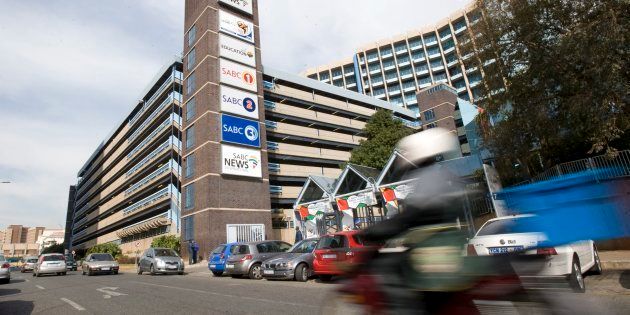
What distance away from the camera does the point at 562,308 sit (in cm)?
256

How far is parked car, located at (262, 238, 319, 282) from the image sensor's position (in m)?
13.0

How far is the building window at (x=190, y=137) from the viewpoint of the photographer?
37.4m

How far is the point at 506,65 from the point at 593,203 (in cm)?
1728

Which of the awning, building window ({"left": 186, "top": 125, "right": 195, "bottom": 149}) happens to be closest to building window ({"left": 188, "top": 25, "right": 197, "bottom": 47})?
building window ({"left": 186, "top": 125, "right": 195, "bottom": 149})

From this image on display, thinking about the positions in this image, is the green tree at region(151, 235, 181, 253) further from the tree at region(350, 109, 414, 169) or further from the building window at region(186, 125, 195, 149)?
the tree at region(350, 109, 414, 169)

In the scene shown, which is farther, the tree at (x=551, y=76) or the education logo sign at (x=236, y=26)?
the education logo sign at (x=236, y=26)

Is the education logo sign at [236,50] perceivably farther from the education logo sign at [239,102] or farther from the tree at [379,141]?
the tree at [379,141]

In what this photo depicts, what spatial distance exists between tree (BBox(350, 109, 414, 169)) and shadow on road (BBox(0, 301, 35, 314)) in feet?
96.8

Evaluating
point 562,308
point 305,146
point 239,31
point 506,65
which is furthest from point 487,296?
point 305,146

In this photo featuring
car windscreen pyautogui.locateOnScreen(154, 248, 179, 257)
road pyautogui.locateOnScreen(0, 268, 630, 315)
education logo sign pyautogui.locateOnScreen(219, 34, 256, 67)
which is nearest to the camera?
road pyautogui.locateOnScreen(0, 268, 630, 315)

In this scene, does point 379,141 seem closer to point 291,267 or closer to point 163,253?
point 163,253

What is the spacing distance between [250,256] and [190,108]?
1063 inches

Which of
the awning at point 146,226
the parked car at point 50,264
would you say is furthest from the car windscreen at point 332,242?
the awning at point 146,226

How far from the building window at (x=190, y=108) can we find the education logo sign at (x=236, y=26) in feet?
25.4
